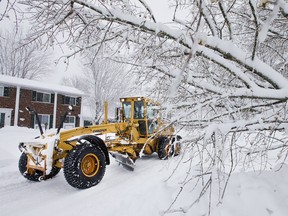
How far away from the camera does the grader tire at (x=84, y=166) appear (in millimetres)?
5930

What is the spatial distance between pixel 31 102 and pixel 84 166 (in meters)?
22.8

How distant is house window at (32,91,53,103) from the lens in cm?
2733

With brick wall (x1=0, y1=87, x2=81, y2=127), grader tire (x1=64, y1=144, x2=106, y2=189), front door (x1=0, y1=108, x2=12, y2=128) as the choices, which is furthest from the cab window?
front door (x1=0, y1=108, x2=12, y2=128)

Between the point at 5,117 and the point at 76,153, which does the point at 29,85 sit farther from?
the point at 76,153

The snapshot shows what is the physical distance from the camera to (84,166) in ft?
21.0

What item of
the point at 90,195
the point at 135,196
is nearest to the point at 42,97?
the point at 90,195

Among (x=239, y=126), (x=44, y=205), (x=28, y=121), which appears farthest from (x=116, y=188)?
(x=28, y=121)

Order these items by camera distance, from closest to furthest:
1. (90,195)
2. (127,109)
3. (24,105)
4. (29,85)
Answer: (90,195) < (127,109) < (29,85) < (24,105)

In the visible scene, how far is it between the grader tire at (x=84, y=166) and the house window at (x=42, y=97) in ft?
75.0

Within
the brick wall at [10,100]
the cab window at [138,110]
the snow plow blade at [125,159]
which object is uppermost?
the brick wall at [10,100]

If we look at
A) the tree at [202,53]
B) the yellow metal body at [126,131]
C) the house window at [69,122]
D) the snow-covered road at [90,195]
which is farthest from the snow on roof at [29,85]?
the tree at [202,53]

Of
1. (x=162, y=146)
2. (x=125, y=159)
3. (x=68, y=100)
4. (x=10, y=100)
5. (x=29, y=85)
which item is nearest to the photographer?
(x=125, y=159)

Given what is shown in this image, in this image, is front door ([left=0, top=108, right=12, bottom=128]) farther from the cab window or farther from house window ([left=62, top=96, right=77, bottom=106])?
the cab window

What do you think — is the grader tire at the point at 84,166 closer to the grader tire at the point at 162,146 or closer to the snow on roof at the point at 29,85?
the grader tire at the point at 162,146
